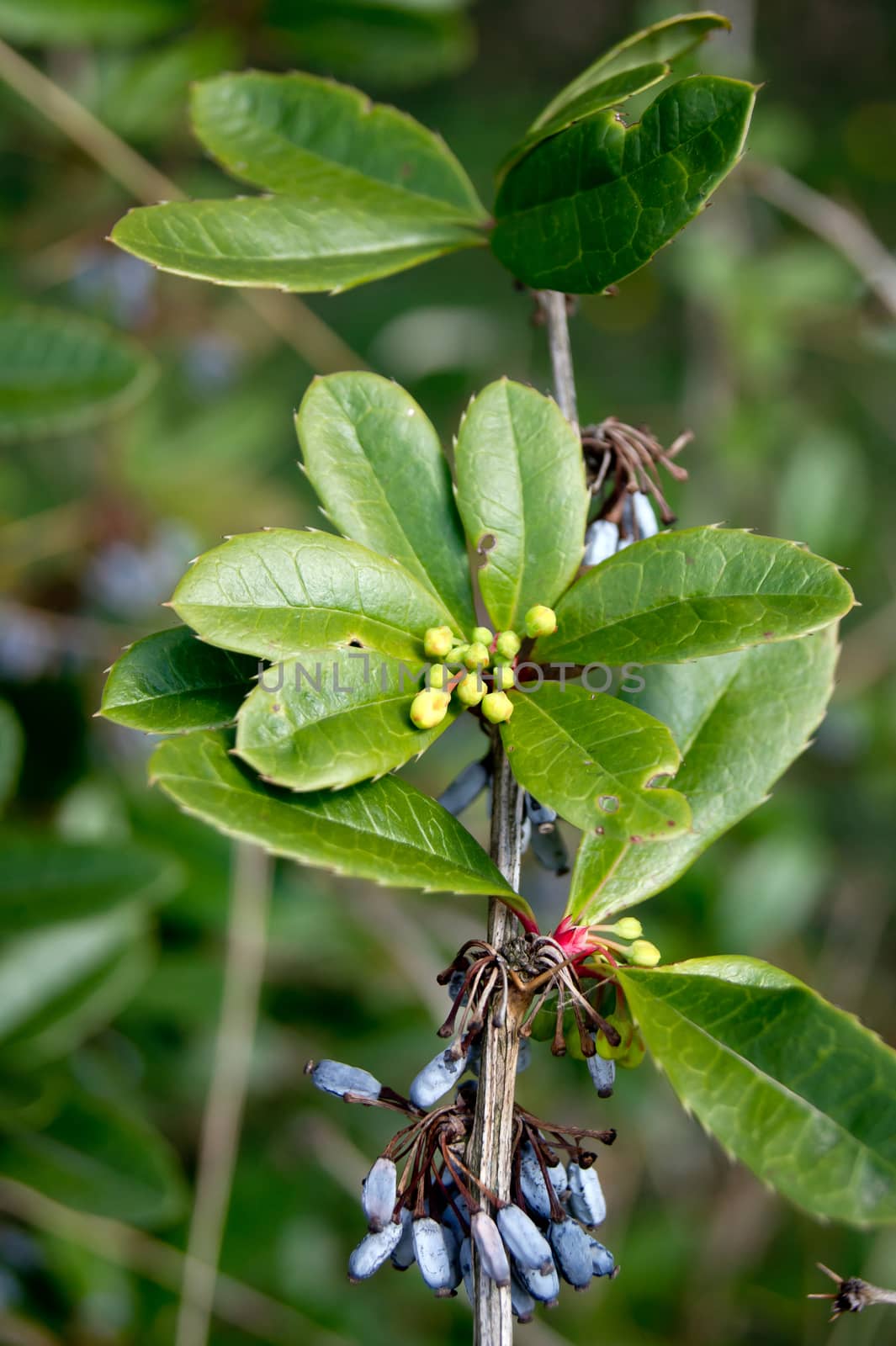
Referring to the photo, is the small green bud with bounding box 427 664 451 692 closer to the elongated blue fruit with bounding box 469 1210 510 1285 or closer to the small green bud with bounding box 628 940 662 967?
the small green bud with bounding box 628 940 662 967

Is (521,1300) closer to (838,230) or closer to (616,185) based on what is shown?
(616,185)

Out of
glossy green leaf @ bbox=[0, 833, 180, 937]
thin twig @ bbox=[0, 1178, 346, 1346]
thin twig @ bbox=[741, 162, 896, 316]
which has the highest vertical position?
thin twig @ bbox=[741, 162, 896, 316]

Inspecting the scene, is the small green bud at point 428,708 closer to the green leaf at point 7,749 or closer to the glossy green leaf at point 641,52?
the glossy green leaf at point 641,52

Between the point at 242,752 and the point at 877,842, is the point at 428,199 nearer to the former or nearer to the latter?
the point at 242,752

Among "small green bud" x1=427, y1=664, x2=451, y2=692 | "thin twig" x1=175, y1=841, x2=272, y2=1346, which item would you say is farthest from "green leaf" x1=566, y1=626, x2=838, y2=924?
"thin twig" x1=175, y1=841, x2=272, y2=1346

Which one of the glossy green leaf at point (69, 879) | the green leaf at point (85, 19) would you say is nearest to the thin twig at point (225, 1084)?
the glossy green leaf at point (69, 879)

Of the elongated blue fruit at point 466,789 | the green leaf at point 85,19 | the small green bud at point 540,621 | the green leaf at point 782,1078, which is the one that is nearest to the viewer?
the green leaf at point 782,1078
